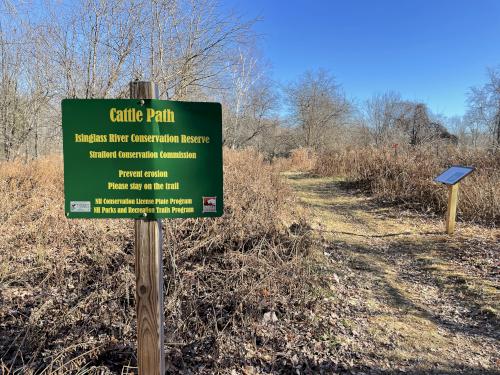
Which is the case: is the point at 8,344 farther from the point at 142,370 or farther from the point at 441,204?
the point at 441,204

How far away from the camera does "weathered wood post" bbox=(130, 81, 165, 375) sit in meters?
1.80

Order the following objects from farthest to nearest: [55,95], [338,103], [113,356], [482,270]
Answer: [338,103]
[55,95]
[482,270]
[113,356]

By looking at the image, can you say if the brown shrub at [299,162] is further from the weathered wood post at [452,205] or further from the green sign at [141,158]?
the green sign at [141,158]

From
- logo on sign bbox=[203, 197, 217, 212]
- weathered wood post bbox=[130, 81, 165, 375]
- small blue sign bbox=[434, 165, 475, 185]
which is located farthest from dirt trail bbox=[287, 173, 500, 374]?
logo on sign bbox=[203, 197, 217, 212]

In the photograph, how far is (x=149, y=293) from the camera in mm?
1815

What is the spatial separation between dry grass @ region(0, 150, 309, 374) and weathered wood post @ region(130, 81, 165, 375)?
70cm

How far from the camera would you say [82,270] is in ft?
13.4

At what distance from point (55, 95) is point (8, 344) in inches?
420

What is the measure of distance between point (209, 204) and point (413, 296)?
A: 3.56 m

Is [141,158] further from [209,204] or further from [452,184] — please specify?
[452,184]

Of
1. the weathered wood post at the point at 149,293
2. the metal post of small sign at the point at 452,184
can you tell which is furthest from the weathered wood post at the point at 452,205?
the weathered wood post at the point at 149,293

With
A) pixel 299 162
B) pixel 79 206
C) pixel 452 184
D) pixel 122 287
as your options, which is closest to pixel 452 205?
pixel 452 184

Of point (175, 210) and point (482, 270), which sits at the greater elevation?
point (175, 210)

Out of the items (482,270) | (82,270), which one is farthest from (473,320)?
(82,270)
